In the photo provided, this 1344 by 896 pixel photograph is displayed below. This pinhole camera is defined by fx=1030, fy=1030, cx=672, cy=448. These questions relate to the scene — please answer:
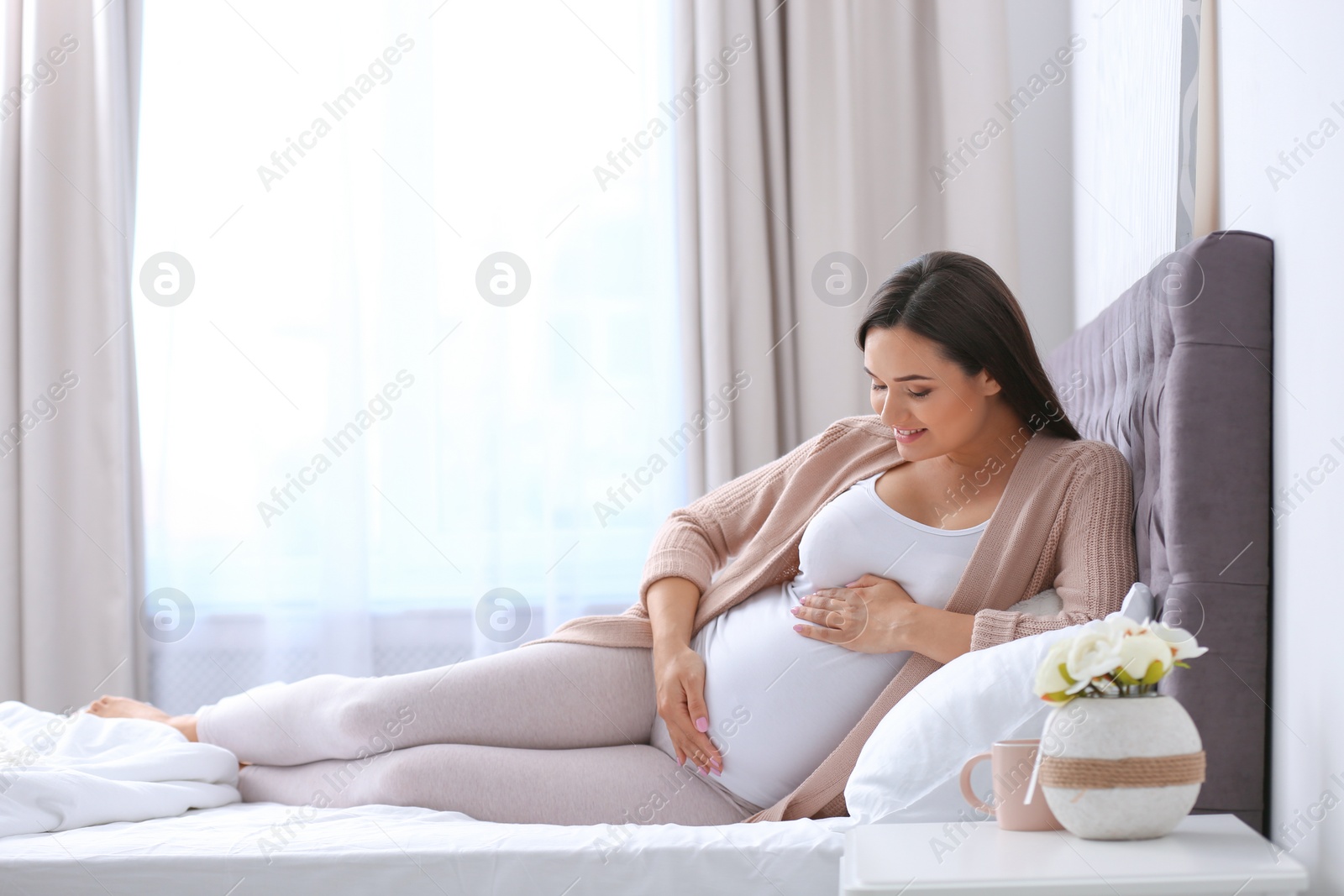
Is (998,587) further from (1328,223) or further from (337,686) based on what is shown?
(337,686)

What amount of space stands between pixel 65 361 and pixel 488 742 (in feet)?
5.75

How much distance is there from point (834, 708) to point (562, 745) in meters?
0.39

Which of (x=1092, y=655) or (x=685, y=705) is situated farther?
(x=685, y=705)

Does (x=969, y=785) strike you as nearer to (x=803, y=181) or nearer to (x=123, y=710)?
(x=123, y=710)

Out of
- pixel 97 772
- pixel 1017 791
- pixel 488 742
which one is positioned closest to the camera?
pixel 1017 791

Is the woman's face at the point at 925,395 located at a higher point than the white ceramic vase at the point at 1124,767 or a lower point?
higher

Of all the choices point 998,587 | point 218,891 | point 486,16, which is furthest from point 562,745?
point 486,16

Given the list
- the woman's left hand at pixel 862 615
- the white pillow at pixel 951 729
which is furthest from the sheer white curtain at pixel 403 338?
the white pillow at pixel 951 729

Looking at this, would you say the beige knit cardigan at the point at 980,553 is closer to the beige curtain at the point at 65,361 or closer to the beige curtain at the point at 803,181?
the beige curtain at the point at 803,181

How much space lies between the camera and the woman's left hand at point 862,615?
1273 mm

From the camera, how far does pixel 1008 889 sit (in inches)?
29.8

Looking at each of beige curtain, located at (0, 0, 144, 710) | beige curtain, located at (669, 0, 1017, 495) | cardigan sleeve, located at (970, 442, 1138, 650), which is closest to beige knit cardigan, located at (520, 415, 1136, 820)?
cardigan sleeve, located at (970, 442, 1138, 650)

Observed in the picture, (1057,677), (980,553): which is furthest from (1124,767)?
(980,553)

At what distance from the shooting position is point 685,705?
4.66ft
